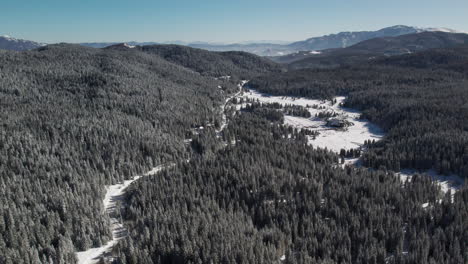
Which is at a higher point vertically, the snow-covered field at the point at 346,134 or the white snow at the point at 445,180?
the snow-covered field at the point at 346,134

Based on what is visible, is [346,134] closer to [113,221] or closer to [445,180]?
[445,180]

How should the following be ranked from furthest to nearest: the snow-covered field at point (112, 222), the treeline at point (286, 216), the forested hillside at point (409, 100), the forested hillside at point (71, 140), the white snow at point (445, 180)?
the forested hillside at point (409, 100)
the white snow at point (445, 180)
the forested hillside at point (71, 140)
the snow-covered field at point (112, 222)
the treeline at point (286, 216)

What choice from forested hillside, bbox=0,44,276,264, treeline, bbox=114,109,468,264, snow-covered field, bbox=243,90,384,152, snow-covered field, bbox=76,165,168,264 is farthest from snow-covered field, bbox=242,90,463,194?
snow-covered field, bbox=76,165,168,264

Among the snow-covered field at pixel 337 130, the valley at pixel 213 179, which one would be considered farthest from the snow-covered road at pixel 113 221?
the snow-covered field at pixel 337 130

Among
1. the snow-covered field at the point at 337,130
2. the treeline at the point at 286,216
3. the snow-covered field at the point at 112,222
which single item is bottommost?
the snow-covered field at the point at 112,222

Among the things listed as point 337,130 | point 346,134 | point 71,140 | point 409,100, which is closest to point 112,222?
point 71,140

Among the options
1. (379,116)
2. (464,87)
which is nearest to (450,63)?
(464,87)

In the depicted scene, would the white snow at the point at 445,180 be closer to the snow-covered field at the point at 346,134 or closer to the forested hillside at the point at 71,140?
the snow-covered field at the point at 346,134
